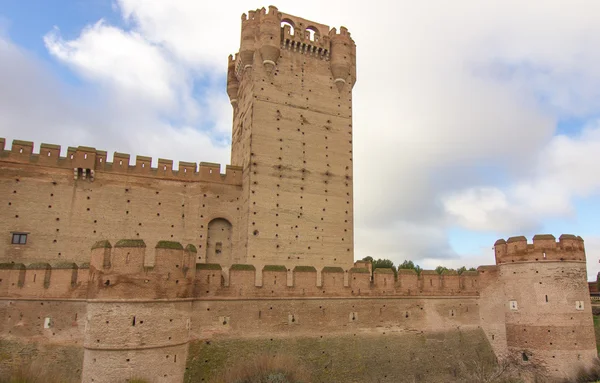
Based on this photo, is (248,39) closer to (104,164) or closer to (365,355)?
(104,164)

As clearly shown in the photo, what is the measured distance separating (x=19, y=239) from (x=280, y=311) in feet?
38.5

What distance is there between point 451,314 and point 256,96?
1378 centimetres

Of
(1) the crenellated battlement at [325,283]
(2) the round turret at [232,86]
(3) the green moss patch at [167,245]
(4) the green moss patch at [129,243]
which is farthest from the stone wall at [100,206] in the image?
(4) the green moss patch at [129,243]

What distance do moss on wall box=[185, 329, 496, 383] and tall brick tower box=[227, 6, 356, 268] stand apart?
588 cm

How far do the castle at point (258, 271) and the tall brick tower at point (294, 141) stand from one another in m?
0.08

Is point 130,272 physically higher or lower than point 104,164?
lower

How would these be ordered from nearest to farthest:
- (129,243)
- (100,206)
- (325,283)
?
(129,243) → (325,283) → (100,206)

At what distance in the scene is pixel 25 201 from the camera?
1744 centimetres

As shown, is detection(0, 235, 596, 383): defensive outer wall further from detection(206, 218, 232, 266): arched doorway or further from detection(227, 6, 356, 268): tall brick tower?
detection(227, 6, 356, 268): tall brick tower

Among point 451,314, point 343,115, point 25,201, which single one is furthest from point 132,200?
point 451,314

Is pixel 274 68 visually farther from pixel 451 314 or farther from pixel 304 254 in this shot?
pixel 451 314

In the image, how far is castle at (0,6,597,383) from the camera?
11.7m

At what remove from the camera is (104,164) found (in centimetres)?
1892

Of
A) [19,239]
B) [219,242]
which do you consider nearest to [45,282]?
[19,239]
